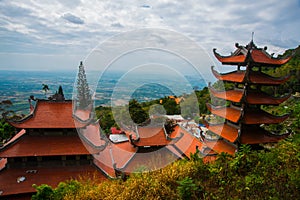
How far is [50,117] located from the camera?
12398mm

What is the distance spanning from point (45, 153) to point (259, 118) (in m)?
11.8

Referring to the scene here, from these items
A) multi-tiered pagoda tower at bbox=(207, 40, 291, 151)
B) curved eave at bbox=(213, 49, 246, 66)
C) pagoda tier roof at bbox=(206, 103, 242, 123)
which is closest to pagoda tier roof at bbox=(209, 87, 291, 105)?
multi-tiered pagoda tower at bbox=(207, 40, 291, 151)

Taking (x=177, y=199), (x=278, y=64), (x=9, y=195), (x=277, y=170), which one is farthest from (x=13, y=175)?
(x=278, y=64)

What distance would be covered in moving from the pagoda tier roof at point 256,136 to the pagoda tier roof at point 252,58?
3662 mm

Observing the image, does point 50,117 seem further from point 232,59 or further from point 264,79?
point 264,79

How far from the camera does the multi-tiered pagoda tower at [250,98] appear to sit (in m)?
11.5

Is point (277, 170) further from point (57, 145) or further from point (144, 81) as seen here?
point (57, 145)

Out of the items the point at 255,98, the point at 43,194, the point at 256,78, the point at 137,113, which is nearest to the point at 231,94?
the point at 255,98

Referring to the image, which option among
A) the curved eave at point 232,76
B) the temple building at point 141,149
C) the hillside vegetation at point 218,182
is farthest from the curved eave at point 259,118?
the hillside vegetation at point 218,182

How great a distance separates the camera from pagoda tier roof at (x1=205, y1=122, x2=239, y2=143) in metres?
11.9

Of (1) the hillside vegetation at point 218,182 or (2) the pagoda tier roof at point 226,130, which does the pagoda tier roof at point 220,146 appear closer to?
(2) the pagoda tier roof at point 226,130

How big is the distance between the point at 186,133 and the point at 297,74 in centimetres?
3797

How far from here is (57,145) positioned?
1184 centimetres

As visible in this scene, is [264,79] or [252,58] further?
[264,79]
